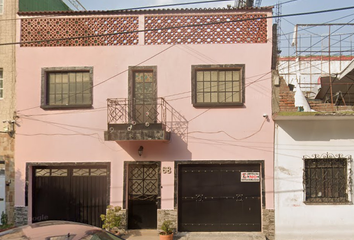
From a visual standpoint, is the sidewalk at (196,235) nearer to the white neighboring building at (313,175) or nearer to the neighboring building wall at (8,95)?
the white neighboring building at (313,175)

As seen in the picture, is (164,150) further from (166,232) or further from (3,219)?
(3,219)

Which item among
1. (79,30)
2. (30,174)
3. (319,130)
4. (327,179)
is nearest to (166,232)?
(30,174)

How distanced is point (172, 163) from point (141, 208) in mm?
1645

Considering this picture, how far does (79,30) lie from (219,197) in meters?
6.42

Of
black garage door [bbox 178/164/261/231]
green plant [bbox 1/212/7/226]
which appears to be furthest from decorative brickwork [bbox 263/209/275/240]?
green plant [bbox 1/212/7/226]

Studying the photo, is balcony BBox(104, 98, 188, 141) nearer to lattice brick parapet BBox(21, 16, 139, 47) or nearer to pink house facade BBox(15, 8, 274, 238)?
pink house facade BBox(15, 8, 274, 238)

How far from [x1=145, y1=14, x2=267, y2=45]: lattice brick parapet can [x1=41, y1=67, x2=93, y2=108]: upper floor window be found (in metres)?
2.22

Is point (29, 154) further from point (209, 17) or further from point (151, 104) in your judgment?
point (209, 17)

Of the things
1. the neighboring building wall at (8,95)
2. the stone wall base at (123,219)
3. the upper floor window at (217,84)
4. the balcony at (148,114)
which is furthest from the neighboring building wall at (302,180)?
the neighboring building wall at (8,95)

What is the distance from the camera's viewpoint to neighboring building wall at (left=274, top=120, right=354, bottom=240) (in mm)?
8742

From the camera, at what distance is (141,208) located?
9.29m

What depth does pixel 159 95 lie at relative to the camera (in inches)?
362

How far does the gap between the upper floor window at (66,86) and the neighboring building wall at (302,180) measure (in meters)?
5.71

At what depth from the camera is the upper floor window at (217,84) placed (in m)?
9.23
